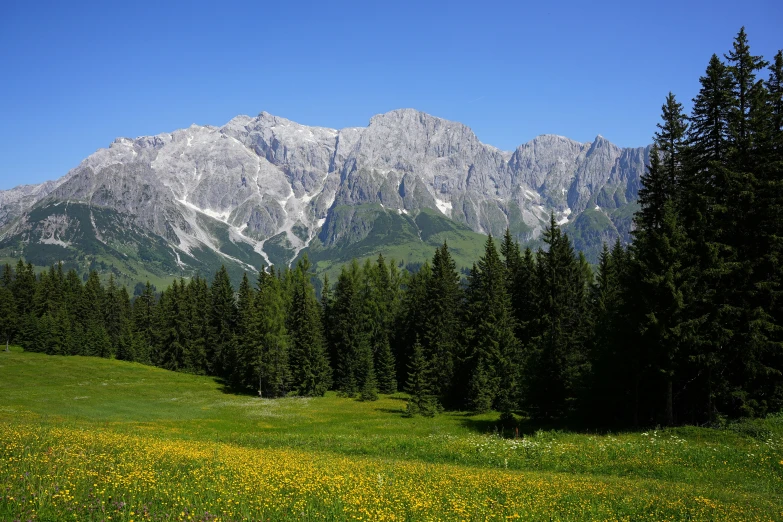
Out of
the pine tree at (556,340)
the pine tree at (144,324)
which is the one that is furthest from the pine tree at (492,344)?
the pine tree at (144,324)

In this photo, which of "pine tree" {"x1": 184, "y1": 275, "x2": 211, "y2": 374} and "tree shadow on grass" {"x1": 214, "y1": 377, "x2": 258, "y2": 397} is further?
"pine tree" {"x1": 184, "y1": 275, "x2": 211, "y2": 374}

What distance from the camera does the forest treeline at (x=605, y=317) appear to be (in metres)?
31.7

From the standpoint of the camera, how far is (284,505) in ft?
41.2

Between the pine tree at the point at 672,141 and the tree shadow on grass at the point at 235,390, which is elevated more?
the pine tree at the point at 672,141

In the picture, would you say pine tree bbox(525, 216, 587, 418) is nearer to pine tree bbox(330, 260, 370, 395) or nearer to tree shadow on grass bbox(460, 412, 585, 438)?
tree shadow on grass bbox(460, 412, 585, 438)

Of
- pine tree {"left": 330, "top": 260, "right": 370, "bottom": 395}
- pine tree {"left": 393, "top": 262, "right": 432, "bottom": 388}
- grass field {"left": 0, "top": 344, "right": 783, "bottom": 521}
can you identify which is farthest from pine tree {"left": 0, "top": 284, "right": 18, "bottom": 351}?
grass field {"left": 0, "top": 344, "right": 783, "bottom": 521}

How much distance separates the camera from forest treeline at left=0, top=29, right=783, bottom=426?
3169 cm

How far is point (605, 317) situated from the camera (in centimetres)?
4112

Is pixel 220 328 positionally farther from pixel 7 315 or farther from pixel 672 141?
pixel 672 141

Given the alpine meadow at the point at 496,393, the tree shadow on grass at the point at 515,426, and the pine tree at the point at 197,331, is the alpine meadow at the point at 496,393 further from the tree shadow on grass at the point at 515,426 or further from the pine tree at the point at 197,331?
the pine tree at the point at 197,331

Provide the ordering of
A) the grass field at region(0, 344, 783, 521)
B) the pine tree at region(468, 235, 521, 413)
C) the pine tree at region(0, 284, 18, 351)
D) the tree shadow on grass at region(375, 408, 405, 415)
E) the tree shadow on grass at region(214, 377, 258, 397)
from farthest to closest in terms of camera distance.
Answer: the pine tree at region(0, 284, 18, 351) < the tree shadow on grass at region(214, 377, 258, 397) < the tree shadow on grass at region(375, 408, 405, 415) < the pine tree at region(468, 235, 521, 413) < the grass field at region(0, 344, 783, 521)

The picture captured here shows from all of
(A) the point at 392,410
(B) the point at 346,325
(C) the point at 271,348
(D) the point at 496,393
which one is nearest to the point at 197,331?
(C) the point at 271,348

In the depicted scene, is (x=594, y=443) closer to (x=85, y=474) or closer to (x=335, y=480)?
(x=335, y=480)

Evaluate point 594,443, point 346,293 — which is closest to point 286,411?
point 346,293
